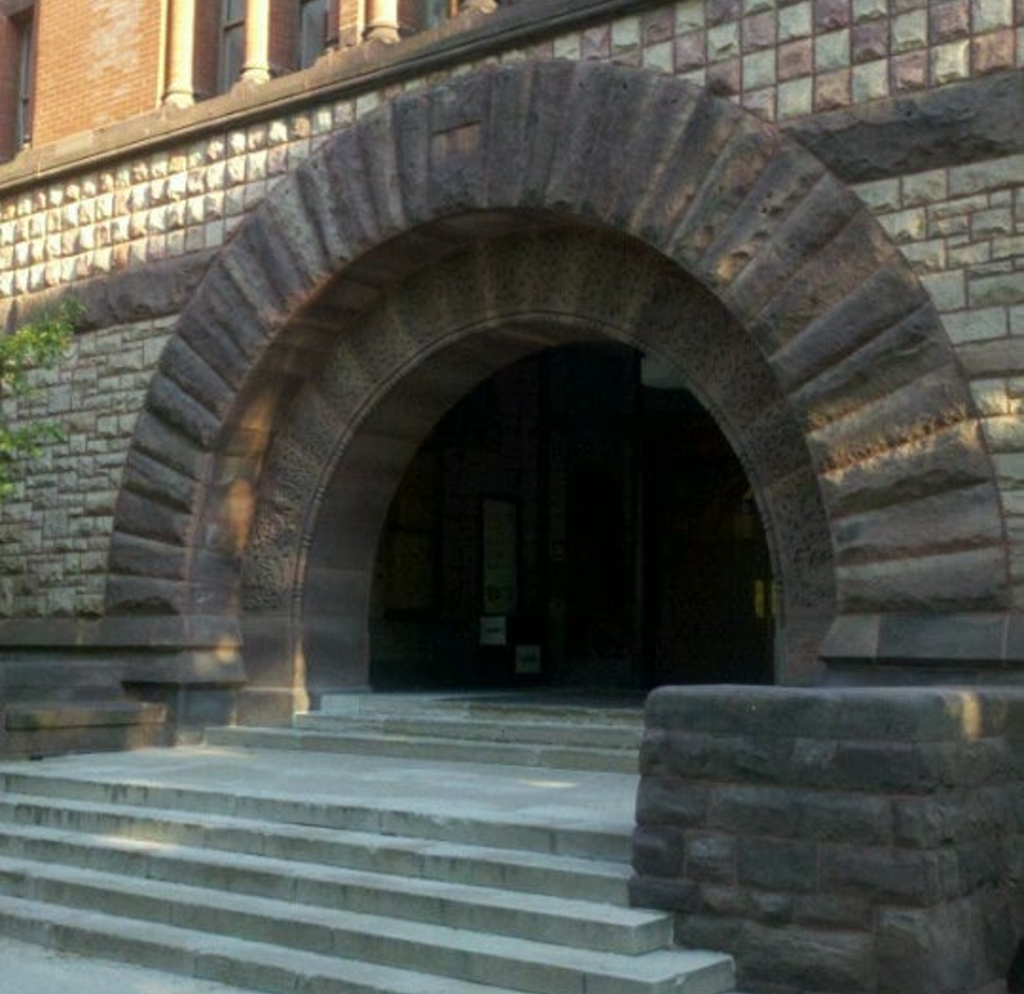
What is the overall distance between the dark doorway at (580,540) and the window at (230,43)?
11.8 feet

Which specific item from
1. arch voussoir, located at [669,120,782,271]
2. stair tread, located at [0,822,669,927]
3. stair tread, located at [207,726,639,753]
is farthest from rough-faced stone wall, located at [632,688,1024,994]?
arch voussoir, located at [669,120,782,271]

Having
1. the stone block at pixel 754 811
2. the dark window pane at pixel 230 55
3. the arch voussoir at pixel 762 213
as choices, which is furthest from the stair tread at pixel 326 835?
the dark window pane at pixel 230 55

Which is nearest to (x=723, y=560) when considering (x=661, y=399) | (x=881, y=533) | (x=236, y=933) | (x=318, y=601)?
(x=661, y=399)

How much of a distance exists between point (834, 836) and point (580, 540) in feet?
30.6

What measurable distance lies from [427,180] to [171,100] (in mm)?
3579

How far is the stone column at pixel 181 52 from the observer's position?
42.8 feet

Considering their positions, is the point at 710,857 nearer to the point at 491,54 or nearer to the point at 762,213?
the point at 762,213

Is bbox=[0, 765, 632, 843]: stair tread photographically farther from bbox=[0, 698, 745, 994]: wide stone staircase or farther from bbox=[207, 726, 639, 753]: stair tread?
bbox=[207, 726, 639, 753]: stair tread

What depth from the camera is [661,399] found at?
48.3 ft

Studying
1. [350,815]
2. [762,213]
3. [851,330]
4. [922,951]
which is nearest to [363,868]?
[350,815]

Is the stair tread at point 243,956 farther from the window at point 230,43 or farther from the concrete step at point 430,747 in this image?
the window at point 230,43

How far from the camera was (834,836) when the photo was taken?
5.73 m

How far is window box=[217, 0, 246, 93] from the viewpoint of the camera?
523 inches

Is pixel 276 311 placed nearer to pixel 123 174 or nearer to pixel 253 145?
pixel 253 145
